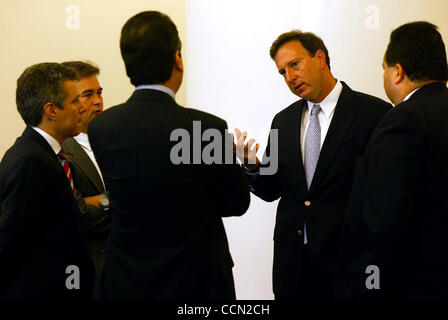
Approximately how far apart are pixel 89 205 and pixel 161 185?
2.60 ft

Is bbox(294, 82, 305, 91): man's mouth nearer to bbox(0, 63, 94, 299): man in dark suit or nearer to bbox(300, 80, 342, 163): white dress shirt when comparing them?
bbox(300, 80, 342, 163): white dress shirt

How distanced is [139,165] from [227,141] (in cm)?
29

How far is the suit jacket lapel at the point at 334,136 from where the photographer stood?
8.27 ft

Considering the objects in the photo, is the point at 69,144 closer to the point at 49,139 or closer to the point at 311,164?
the point at 49,139

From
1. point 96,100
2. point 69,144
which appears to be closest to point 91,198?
point 69,144

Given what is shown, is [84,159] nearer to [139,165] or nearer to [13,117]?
[139,165]

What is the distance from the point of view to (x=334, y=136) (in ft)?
8.38

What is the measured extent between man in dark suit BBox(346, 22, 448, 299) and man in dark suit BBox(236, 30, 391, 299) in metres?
0.54

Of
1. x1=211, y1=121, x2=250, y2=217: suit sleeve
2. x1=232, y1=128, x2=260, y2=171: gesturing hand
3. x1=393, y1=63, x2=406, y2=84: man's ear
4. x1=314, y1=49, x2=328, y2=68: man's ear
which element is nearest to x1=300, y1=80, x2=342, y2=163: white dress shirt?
x1=314, y1=49, x2=328, y2=68: man's ear

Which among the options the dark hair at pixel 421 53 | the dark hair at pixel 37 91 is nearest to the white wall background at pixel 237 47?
the dark hair at pixel 421 53

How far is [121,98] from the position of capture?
415 cm

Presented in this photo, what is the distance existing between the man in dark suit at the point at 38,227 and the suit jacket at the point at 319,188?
970mm

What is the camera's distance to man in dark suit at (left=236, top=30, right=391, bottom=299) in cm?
250

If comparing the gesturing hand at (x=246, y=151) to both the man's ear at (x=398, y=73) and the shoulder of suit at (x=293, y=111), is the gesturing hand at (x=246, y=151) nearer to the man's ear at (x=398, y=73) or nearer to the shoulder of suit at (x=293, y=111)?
the shoulder of suit at (x=293, y=111)
